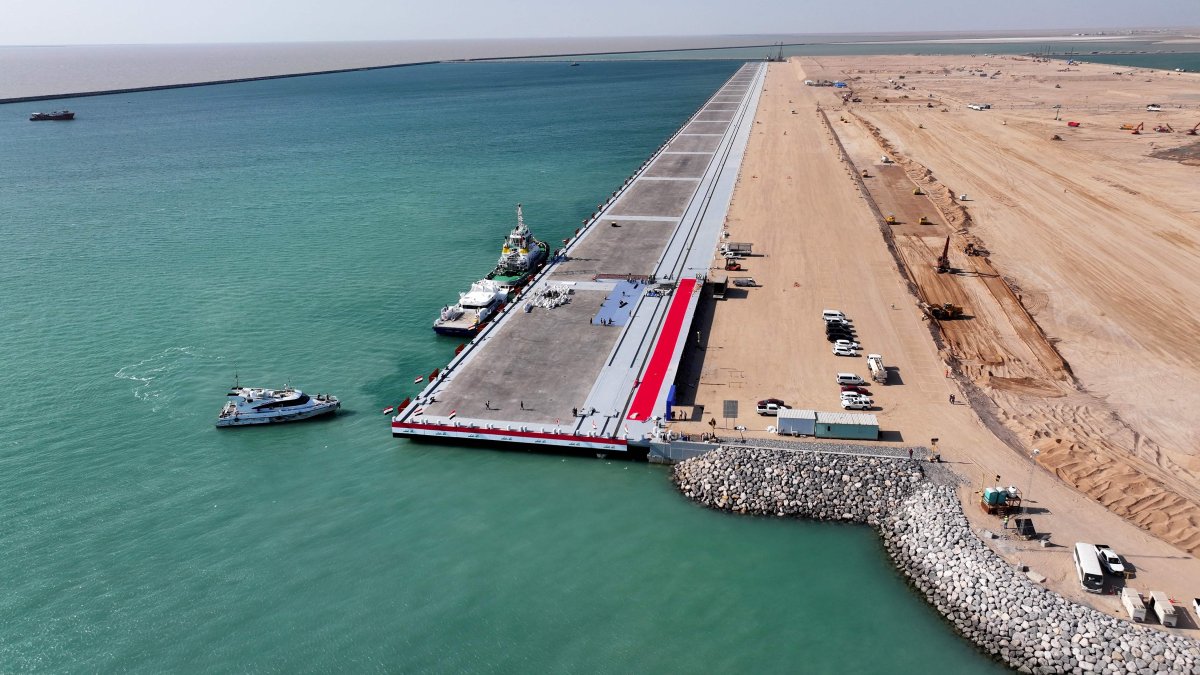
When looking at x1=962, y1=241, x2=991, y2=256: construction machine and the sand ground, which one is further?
x1=962, y1=241, x2=991, y2=256: construction machine

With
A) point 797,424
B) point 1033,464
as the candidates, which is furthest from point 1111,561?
point 797,424

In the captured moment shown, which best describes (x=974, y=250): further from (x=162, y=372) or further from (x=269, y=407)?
(x=162, y=372)

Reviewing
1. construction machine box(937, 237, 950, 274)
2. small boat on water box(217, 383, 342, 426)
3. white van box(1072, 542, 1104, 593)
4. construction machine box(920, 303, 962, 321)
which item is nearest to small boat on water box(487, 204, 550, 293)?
small boat on water box(217, 383, 342, 426)

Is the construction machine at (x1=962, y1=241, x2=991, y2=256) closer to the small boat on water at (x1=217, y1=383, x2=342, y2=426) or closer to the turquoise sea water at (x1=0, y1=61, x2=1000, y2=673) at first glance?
the turquoise sea water at (x1=0, y1=61, x2=1000, y2=673)

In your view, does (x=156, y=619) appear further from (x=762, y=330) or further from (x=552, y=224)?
(x=552, y=224)

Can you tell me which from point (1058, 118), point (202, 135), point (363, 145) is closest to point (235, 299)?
point (363, 145)
